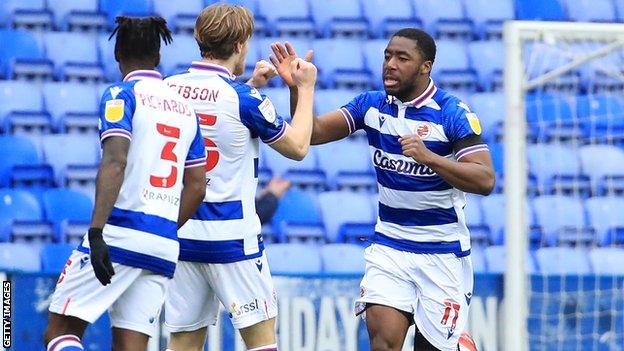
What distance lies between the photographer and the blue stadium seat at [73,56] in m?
11.9

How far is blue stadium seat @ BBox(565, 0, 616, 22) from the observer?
1419cm

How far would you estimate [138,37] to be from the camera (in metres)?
5.30

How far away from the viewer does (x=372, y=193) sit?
11953 mm

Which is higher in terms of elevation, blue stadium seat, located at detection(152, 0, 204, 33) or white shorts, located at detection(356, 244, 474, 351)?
blue stadium seat, located at detection(152, 0, 204, 33)

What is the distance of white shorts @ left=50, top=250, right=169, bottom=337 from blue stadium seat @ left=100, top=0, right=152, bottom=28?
289 inches

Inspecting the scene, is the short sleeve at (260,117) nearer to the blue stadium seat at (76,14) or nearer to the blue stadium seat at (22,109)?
the blue stadium seat at (22,109)

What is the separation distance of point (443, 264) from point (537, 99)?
5.83 meters

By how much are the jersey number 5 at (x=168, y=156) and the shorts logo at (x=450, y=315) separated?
1880 millimetres

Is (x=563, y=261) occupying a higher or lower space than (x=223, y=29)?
lower

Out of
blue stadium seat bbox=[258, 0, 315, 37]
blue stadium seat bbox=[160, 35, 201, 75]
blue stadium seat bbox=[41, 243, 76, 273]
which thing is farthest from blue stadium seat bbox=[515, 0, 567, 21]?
blue stadium seat bbox=[41, 243, 76, 273]

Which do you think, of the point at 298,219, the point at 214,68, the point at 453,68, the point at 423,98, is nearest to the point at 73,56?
the point at 298,219

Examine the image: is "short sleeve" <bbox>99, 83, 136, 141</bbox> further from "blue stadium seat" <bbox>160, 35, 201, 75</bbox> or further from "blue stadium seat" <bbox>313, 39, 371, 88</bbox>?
"blue stadium seat" <bbox>313, 39, 371, 88</bbox>

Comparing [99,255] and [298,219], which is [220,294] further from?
[298,219]

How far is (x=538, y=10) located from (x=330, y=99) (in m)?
2.98
